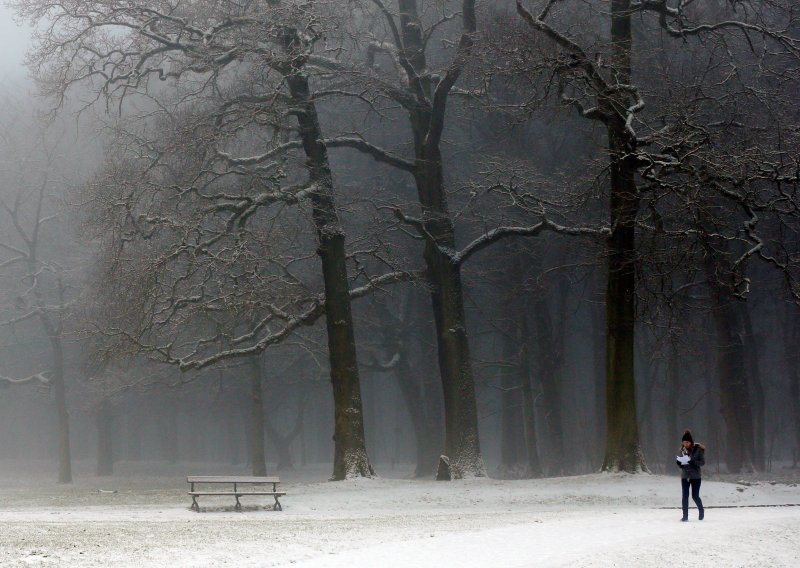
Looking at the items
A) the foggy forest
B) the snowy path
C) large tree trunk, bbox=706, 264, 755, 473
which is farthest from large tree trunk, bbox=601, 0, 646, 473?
large tree trunk, bbox=706, 264, 755, 473

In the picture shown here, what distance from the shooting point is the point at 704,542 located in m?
14.1

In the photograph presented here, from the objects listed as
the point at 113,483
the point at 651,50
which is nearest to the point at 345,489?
the point at 651,50

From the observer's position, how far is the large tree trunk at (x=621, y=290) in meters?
22.8

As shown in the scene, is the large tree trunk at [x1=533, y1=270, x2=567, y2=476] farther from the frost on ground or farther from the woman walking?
the woman walking

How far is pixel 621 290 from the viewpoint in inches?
924

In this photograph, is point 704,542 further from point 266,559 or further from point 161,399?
point 161,399

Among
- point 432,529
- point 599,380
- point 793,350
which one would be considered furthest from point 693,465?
point 599,380

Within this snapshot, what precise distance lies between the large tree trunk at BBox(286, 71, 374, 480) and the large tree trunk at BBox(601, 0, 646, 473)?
20.2ft

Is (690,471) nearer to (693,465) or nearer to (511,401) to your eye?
(693,465)

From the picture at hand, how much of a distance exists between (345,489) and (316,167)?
8205 millimetres

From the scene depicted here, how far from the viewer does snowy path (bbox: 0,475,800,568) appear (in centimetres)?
1262

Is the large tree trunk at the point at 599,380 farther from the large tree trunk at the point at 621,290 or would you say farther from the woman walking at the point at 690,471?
the woman walking at the point at 690,471

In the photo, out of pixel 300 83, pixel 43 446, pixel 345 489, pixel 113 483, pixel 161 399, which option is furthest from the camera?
pixel 43 446

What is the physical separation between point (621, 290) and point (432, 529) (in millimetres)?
9833
